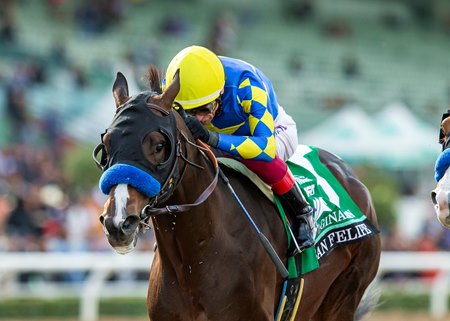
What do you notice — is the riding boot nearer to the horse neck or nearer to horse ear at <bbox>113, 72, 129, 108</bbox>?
the horse neck

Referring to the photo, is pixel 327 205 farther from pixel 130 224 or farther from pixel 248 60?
pixel 248 60

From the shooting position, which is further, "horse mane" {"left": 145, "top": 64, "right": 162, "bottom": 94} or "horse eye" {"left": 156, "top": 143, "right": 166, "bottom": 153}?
"horse mane" {"left": 145, "top": 64, "right": 162, "bottom": 94}

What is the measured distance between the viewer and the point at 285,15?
2567 centimetres

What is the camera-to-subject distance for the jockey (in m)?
4.80

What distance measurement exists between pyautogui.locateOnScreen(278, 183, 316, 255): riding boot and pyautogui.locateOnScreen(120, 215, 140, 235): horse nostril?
142cm

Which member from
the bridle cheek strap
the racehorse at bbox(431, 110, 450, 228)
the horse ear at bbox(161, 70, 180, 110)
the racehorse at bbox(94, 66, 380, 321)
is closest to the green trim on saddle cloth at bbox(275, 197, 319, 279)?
the racehorse at bbox(94, 66, 380, 321)

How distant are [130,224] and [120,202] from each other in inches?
3.9

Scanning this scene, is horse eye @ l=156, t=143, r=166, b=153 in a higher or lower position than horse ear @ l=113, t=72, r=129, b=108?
lower

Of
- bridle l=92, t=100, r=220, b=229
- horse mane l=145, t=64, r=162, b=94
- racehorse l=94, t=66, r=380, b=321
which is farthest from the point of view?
horse mane l=145, t=64, r=162, b=94

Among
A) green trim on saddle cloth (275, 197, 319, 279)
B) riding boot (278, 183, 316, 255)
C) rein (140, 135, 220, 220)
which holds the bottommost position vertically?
green trim on saddle cloth (275, 197, 319, 279)

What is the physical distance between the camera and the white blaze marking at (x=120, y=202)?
4016 mm

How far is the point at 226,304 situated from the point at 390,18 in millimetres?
24040

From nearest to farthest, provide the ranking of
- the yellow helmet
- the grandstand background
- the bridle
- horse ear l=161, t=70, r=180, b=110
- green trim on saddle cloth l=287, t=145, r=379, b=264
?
the bridle < horse ear l=161, t=70, r=180, b=110 < the yellow helmet < green trim on saddle cloth l=287, t=145, r=379, b=264 < the grandstand background

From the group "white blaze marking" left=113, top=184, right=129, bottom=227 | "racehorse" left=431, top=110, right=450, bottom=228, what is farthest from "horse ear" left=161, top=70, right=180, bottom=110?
"racehorse" left=431, top=110, right=450, bottom=228
